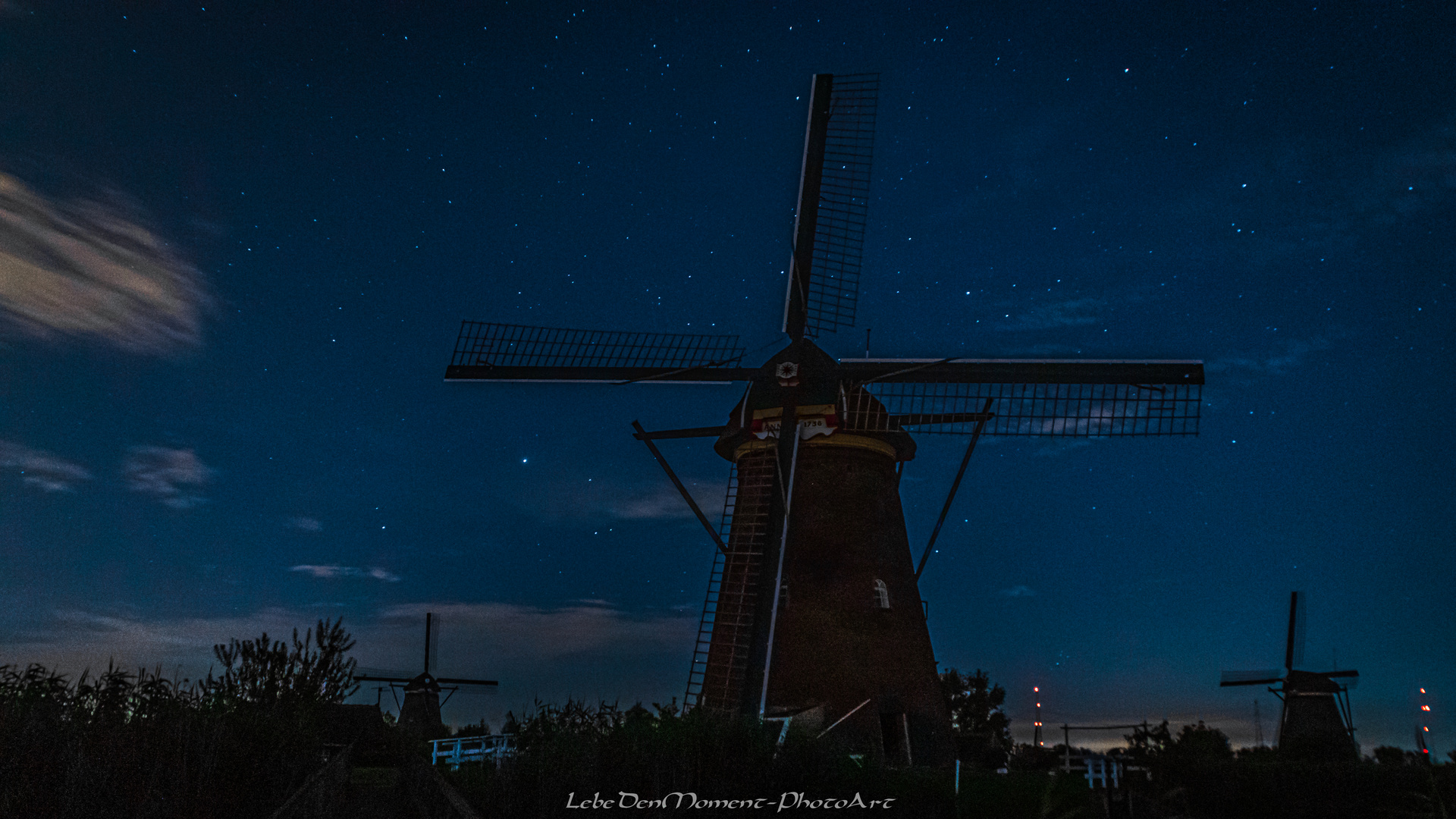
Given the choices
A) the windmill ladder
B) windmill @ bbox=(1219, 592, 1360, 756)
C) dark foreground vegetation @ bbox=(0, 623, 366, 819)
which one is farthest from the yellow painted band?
windmill @ bbox=(1219, 592, 1360, 756)

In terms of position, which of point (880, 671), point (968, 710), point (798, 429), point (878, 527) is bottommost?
point (968, 710)

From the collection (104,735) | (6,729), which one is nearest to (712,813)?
(104,735)

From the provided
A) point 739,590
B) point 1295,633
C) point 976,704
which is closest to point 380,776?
point 739,590

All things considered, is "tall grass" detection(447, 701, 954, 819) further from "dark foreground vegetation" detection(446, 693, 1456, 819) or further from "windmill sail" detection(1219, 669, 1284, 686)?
"windmill sail" detection(1219, 669, 1284, 686)

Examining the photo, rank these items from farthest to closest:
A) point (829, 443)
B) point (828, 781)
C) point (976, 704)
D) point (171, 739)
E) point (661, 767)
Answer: point (976, 704)
point (829, 443)
point (828, 781)
point (661, 767)
point (171, 739)

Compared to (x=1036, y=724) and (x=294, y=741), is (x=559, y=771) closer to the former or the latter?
(x=294, y=741)

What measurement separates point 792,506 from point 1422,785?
12646 millimetres

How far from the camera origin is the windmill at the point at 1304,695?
32219mm

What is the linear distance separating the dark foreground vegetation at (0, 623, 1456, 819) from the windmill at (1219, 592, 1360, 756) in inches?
818

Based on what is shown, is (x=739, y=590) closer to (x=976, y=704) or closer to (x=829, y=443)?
(x=829, y=443)

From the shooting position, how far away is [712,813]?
31.8 ft

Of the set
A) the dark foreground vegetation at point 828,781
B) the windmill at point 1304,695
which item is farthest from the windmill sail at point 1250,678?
the dark foreground vegetation at point 828,781

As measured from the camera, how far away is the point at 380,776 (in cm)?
1507

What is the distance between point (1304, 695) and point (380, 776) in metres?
33.1
